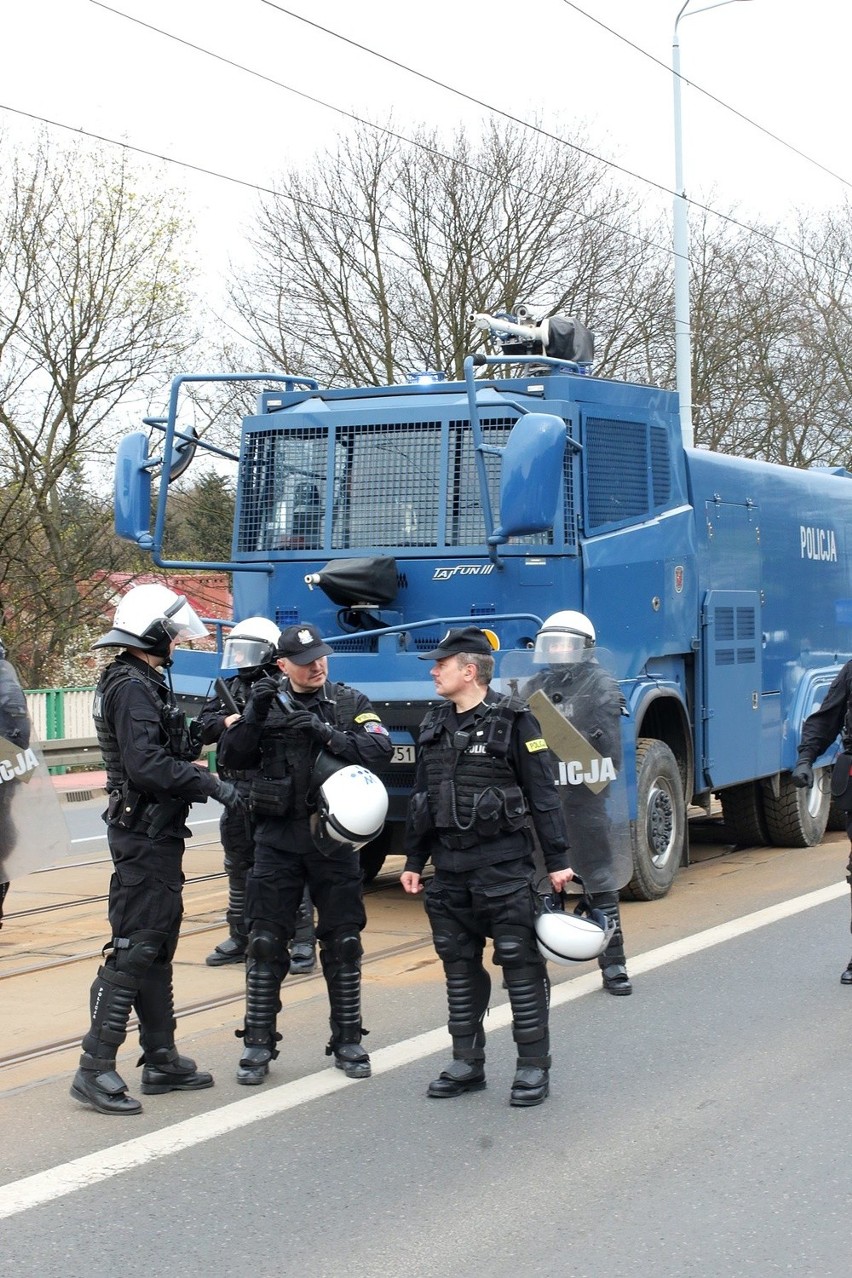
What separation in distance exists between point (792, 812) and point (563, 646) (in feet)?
17.0

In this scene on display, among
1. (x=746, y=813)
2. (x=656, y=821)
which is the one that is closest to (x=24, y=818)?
(x=656, y=821)

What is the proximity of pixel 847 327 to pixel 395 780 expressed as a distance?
29.7m

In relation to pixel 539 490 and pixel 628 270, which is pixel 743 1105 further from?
pixel 628 270

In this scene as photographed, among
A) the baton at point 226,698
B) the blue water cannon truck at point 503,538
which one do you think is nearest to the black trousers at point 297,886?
the baton at point 226,698

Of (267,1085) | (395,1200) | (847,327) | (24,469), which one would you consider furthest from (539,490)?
(847,327)

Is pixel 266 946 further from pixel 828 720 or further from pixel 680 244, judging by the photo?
pixel 680 244

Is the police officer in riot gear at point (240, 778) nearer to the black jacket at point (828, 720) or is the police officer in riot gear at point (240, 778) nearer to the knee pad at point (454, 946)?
the knee pad at point (454, 946)

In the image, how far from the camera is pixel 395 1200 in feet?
15.7

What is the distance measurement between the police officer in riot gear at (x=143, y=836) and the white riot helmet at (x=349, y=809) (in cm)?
35

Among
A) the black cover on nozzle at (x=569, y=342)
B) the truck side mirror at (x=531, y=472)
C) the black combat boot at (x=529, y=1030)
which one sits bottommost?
the black combat boot at (x=529, y=1030)

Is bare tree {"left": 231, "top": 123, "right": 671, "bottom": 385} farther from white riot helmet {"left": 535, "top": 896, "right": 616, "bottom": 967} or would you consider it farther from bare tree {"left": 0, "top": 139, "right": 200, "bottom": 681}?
white riot helmet {"left": 535, "top": 896, "right": 616, "bottom": 967}

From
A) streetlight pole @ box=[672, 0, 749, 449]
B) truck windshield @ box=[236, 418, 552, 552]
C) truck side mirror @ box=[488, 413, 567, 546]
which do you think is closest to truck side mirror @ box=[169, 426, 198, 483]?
truck windshield @ box=[236, 418, 552, 552]

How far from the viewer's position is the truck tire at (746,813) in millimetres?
12461

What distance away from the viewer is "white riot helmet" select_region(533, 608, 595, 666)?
26.1 feet
